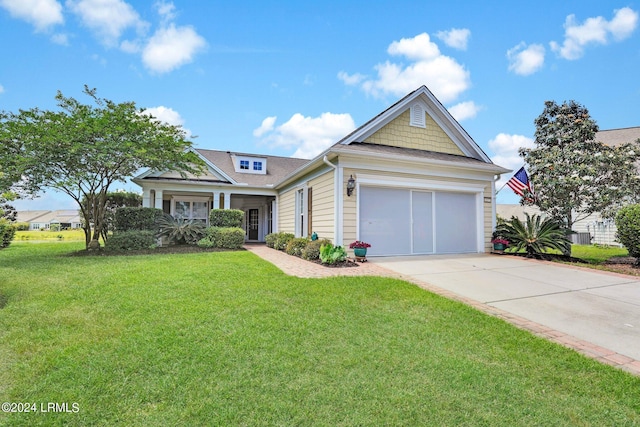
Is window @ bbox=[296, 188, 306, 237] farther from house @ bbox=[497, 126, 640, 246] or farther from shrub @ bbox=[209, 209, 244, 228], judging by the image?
house @ bbox=[497, 126, 640, 246]

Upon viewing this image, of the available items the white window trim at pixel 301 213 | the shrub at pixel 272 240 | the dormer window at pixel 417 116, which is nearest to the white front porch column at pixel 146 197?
the shrub at pixel 272 240

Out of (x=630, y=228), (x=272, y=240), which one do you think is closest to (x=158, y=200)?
(x=272, y=240)

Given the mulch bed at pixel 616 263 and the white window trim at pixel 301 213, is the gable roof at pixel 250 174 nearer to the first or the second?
the white window trim at pixel 301 213

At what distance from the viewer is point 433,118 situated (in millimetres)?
11508

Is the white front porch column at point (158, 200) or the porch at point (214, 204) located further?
the porch at point (214, 204)

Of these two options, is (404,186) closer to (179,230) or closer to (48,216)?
(179,230)

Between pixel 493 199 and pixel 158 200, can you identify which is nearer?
pixel 493 199

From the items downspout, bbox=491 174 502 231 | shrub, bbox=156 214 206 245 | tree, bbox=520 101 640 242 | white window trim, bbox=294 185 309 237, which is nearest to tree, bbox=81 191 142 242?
shrub, bbox=156 214 206 245

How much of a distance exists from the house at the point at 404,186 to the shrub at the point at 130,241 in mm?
5655

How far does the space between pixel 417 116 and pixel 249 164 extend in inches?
422

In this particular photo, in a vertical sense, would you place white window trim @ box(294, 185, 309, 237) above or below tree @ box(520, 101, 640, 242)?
below

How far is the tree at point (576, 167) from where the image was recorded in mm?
10766

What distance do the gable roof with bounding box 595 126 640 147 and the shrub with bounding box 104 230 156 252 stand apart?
81.3 ft

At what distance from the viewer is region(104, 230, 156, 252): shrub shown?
10.8 meters
